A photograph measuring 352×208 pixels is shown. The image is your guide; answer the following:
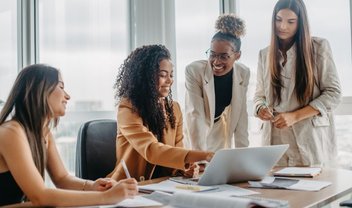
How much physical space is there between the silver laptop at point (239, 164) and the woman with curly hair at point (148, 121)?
0.49 ft

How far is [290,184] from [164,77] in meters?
0.77

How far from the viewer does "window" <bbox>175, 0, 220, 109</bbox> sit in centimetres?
335

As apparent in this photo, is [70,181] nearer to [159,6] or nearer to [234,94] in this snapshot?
[234,94]

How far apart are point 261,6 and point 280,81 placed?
981mm

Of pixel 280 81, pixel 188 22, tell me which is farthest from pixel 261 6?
pixel 280 81

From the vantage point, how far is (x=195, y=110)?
2.32m

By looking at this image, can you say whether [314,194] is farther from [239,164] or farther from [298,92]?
[298,92]

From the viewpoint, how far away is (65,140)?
3020 mm

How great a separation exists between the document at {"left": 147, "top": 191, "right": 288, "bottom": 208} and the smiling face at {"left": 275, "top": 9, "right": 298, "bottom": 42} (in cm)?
141

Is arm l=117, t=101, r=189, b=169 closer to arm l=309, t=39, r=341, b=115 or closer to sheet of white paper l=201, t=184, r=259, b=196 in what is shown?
sheet of white paper l=201, t=184, r=259, b=196

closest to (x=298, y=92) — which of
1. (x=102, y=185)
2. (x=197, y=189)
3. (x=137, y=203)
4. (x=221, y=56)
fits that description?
(x=221, y=56)

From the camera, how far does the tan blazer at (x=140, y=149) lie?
5.84 ft

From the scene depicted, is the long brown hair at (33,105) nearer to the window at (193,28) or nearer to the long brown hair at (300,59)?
the long brown hair at (300,59)

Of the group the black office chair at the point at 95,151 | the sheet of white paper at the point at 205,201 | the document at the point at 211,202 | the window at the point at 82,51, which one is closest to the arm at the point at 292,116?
the black office chair at the point at 95,151
